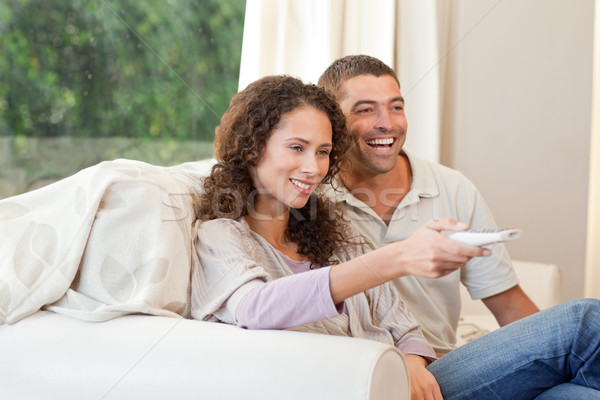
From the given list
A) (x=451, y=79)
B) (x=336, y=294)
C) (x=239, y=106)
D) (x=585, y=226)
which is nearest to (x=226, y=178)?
(x=239, y=106)

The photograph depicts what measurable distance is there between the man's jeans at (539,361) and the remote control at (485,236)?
316 millimetres

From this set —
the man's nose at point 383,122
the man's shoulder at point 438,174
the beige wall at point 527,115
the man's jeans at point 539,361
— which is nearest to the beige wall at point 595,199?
the beige wall at point 527,115

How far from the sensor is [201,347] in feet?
3.22

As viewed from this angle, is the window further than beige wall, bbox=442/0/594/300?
No

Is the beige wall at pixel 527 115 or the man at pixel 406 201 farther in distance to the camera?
the beige wall at pixel 527 115

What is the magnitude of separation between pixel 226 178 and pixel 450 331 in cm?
69

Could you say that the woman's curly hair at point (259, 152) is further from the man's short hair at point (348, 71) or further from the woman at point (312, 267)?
the man's short hair at point (348, 71)

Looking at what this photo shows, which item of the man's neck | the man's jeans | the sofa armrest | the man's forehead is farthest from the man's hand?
the man's forehead

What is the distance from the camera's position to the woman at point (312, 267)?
3.49 feet

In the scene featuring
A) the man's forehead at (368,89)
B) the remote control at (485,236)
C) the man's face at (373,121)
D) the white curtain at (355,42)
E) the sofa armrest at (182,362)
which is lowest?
the sofa armrest at (182,362)

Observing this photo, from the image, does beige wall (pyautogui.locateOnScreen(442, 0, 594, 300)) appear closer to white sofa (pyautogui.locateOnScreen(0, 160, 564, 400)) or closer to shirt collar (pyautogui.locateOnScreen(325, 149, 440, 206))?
shirt collar (pyautogui.locateOnScreen(325, 149, 440, 206))

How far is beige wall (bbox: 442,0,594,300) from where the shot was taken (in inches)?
114

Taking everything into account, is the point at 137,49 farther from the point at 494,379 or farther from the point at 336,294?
the point at 494,379

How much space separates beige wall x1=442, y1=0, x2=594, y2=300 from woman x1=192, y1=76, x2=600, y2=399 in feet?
5.18
